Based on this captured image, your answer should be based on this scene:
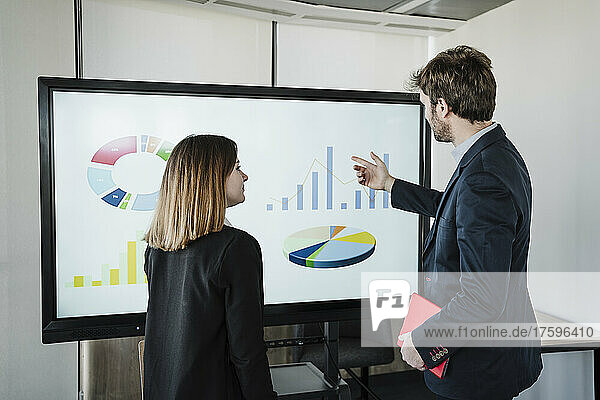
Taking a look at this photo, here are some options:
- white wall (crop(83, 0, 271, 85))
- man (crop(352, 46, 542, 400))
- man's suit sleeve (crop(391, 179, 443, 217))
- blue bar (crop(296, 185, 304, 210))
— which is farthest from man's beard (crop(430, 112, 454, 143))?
white wall (crop(83, 0, 271, 85))

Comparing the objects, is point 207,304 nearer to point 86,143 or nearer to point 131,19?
point 86,143

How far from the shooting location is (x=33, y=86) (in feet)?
8.27

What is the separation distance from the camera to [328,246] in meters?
2.38

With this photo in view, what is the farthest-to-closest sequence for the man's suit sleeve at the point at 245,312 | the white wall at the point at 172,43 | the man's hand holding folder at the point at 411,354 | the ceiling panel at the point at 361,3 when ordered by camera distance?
the ceiling panel at the point at 361,3 < the white wall at the point at 172,43 < the man's hand holding folder at the point at 411,354 < the man's suit sleeve at the point at 245,312

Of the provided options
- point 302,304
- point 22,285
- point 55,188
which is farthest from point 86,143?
point 302,304

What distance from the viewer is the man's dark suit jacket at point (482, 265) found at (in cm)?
165

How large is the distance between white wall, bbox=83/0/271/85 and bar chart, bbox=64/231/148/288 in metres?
0.95

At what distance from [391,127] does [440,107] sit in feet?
1.81

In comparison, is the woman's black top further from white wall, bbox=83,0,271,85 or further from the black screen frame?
white wall, bbox=83,0,271,85

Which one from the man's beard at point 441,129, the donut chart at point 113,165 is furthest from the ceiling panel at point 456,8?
the donut chart at point 113,165

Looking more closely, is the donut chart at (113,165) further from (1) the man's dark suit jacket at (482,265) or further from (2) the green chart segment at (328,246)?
(1) the man's dark suit jacket at (482,265)

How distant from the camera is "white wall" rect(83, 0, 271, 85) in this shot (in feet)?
8.82

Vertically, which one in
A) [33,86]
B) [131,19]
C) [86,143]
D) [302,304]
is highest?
[131,19]

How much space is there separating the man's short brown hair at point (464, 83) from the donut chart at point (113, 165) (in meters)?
0.97
